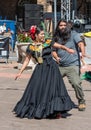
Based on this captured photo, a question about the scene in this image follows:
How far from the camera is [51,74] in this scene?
25.9 ft

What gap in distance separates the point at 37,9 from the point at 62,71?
1736 centimetres

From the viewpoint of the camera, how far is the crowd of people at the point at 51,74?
7.75 m

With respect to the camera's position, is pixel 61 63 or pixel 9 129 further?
pixel 61 63

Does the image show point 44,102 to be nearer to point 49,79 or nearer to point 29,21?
point 49,79

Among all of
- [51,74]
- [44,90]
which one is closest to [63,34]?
[51,74]

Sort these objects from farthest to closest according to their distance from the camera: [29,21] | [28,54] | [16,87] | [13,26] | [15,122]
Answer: [13,26] → [29,21] → [16,87] → [28,54] → [15,122]

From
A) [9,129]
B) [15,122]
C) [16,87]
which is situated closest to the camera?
[9,129]

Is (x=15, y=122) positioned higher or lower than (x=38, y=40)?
lower

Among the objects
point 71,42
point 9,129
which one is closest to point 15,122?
point 9,129

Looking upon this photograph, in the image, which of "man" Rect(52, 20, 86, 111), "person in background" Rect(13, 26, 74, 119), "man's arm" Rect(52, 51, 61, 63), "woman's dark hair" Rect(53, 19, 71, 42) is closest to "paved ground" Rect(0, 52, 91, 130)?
"person in background" Rect(13, 26, 74, 119)

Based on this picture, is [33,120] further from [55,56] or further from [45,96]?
[55,56]

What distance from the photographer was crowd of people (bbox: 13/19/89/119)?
25.4ft

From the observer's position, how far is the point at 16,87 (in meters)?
11.9

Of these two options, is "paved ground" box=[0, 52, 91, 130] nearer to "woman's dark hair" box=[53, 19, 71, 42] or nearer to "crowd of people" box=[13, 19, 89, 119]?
"crowd of people" box=[13, 19, 89, 119]
